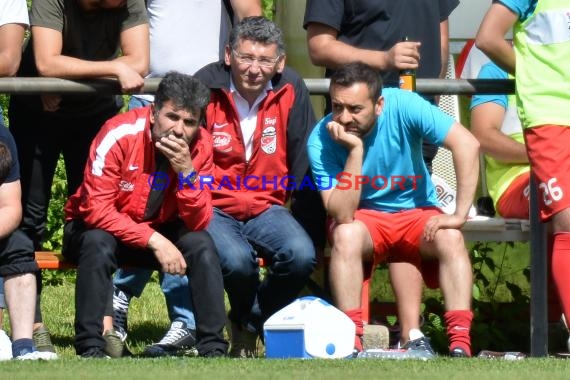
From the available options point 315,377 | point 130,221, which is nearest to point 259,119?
point 130,221

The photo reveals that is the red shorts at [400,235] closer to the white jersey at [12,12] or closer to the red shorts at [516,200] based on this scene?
the red shorts at [516,200]

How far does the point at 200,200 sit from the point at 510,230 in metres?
1.71

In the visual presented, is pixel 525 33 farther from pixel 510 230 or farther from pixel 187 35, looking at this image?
pixel 187 35

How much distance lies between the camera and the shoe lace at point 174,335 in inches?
268

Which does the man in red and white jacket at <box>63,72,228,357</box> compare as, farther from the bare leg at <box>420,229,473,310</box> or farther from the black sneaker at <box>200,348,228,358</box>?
the bare leg at <box>420,229,473,310</box>

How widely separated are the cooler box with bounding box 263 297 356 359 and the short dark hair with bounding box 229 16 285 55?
4.24ft

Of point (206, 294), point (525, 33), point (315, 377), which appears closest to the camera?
point (315, 377)

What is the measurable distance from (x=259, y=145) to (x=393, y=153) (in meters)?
0.65

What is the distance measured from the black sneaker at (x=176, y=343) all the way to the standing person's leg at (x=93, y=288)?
65 cm

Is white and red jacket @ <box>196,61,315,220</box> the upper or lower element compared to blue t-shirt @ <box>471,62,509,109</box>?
lower

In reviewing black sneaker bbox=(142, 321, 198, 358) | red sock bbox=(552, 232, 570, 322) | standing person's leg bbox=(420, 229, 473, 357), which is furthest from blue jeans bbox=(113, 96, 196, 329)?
red sock bbox=(552, 232, 570, 322)

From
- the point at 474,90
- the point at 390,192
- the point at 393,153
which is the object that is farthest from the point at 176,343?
the point at 474,90

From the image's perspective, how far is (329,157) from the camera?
257 inches

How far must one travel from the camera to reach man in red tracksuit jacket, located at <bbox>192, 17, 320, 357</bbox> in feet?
21.5
